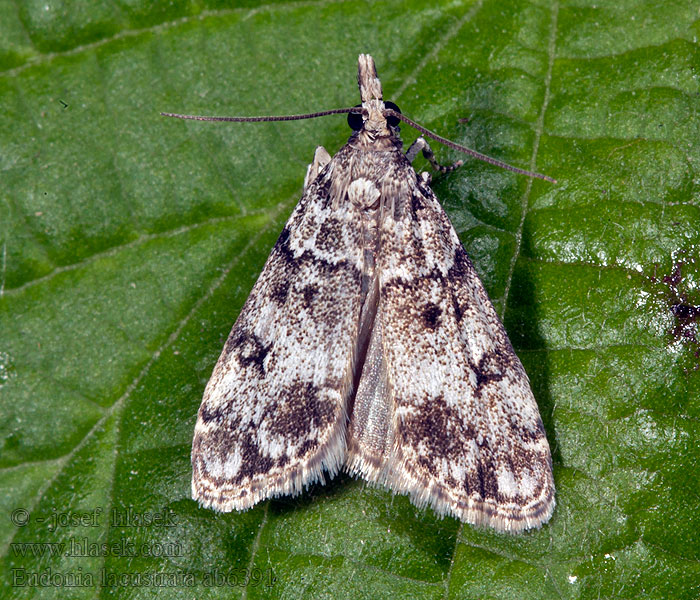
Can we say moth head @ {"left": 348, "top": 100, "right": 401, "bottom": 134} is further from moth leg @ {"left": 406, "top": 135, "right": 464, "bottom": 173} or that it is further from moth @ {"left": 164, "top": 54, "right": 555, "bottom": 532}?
moth leg @ {"left": 406, "top": 135, "right": 464, "bottom": 173}


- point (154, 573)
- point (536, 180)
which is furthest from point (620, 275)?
point (154, 573)

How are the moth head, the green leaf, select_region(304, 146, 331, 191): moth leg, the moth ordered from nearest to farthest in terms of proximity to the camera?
the moth
the green leaf
the moth head
select_region(304, 146, 331, 191): moth leg

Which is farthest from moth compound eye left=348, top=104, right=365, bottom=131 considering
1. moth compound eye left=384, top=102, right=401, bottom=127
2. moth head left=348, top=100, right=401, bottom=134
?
moth compound eye left=384, top=102, right=401, bottom=127

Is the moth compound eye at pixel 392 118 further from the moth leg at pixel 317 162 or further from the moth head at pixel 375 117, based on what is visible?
the moth leg at pixel 317 162

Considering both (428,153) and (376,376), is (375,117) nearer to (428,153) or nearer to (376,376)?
(428,153)

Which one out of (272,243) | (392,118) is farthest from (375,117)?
(272,243)

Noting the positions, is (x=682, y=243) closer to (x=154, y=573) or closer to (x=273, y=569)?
(x=273, y=569)
